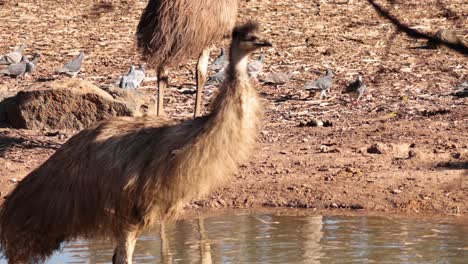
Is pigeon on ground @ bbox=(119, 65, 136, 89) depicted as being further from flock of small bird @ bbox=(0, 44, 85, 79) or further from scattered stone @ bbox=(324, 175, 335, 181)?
scattered stone @ bbox=(324, 175, 335, 181)

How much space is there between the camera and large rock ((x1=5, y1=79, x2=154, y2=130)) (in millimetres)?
11875

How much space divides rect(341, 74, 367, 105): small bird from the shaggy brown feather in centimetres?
221

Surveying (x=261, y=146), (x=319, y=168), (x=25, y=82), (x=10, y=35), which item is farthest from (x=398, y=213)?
(x=10, y=35)

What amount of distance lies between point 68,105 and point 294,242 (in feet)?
13.8

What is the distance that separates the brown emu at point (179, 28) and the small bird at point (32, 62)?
11.8 ft

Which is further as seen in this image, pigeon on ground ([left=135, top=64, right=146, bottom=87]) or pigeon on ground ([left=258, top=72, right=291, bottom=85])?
pigeon on ground ([left=258, top=72, right=291, bottom=85])

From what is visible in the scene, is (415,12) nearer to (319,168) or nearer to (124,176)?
(319,168)

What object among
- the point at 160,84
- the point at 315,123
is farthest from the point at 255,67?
the point at 160,84

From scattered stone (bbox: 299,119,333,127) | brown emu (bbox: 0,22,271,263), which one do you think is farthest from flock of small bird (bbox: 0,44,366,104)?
brown emu (bbox: 0,22,271,263)

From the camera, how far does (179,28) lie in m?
11.0

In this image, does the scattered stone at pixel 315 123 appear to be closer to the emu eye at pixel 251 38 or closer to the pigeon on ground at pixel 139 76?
the pigeon on ground at pixel 139 76

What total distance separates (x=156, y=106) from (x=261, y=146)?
1.31 metres

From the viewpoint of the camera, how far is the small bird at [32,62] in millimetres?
14541

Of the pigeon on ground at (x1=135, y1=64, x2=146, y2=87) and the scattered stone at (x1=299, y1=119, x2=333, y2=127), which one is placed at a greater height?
the pigeon on ground at (x1=135, y1=64, x2=146, y2=87)
